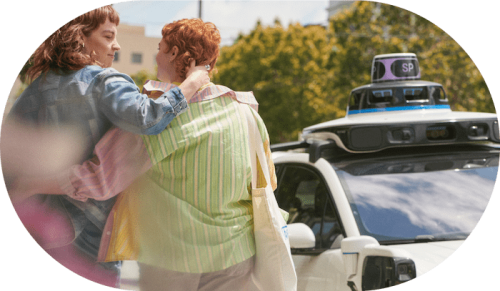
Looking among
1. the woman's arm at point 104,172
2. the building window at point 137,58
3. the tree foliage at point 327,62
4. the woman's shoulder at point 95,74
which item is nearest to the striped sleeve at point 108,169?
the woman's arm at point 104,172

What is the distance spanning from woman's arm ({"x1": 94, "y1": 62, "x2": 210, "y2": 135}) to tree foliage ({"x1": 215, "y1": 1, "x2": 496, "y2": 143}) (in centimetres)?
530

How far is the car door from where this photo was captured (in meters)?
2.89

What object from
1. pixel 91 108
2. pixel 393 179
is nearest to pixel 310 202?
pixel 393 179

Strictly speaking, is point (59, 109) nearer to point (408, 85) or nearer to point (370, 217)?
point (370, 217)

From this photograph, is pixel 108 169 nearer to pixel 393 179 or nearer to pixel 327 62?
pixel 393 179

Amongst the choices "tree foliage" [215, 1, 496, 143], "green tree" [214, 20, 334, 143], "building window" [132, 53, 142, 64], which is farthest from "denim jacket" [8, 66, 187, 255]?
"tree foliage" [215, 1, 496, 143]

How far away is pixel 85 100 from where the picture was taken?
1996 millimetres

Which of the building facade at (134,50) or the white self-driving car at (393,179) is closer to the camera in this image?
the building facade at (134,50)

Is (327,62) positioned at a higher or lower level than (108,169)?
lower

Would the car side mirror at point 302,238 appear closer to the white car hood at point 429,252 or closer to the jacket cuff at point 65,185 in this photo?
the white car hood at point 429,252

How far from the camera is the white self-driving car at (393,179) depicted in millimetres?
2926

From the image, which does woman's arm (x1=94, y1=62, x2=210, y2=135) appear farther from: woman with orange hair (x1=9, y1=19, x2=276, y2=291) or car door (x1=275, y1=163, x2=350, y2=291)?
car door (x1=275, y1=163, x2=350, y2=291)

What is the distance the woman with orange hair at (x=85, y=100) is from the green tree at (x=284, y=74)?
464 centimetres

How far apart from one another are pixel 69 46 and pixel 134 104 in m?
0.37
